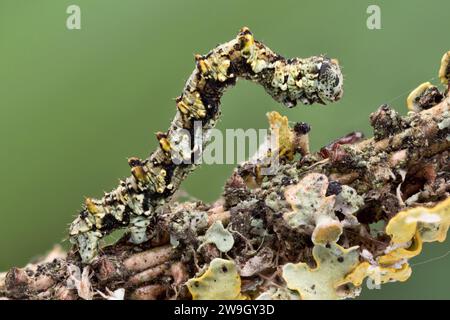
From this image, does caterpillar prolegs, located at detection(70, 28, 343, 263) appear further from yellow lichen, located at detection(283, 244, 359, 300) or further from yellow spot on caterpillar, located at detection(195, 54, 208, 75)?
yellow lichen, located at detection(283, 244, 359, 300)

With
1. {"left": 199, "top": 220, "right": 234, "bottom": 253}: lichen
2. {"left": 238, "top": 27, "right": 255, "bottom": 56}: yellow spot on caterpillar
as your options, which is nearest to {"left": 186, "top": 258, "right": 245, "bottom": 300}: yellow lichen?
{"left": 199, "top": 220, "right": 234, "bottom": 253}: lichen

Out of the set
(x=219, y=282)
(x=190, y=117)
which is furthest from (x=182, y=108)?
(x=219, y=282)

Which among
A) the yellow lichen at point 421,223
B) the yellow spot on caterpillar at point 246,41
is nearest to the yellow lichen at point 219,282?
the yellow lichen at point 421,223

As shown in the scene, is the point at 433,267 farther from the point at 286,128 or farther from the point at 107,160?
the point at 107,160

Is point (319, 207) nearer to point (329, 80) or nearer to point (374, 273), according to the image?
point (374, 273)

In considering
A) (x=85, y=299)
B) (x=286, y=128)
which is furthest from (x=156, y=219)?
(x=286, y=128)

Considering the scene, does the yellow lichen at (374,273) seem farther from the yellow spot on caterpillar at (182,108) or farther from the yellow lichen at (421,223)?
the yellow spot on caterpillar at (182,108)

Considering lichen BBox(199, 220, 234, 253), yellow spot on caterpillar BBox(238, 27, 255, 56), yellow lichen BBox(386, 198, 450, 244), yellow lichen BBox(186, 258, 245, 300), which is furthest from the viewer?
yellow spot on caterpillar BBox(238, 27, 255, 56)
